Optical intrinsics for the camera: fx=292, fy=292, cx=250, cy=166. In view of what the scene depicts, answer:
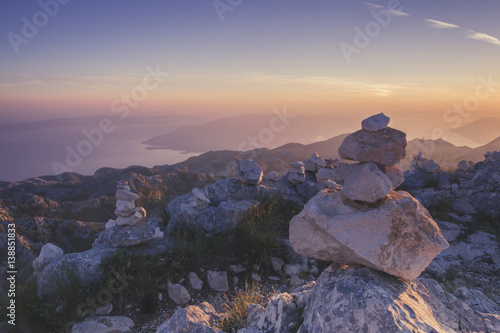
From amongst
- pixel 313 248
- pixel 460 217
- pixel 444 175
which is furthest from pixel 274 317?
pixel 444 175

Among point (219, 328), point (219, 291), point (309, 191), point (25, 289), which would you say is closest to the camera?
point (219, 328)

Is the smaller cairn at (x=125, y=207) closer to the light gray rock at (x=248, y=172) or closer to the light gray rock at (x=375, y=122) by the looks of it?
the light gray rock at (x=248, y=172)

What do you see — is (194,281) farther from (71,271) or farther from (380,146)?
(380,146)

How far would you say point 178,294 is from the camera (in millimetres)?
6281

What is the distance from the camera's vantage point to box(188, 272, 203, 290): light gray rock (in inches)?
264

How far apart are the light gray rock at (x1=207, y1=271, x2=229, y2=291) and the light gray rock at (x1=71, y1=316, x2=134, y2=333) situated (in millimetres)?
1868

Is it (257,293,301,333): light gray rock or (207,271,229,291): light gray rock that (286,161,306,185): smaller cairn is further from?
(257,293,301,333): light gray rock

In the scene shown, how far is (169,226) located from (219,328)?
4.17 metres

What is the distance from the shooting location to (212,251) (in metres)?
7.37

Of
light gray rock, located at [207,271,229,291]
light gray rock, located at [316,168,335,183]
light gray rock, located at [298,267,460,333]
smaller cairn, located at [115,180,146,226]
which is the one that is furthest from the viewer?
light gray rock, located at [316,168,335,183]

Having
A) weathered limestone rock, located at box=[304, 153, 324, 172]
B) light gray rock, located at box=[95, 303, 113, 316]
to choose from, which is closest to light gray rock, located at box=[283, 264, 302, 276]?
light gray rock, located at box=[95, 303, 113, 316]

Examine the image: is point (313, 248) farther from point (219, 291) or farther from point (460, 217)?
point (460, 217)

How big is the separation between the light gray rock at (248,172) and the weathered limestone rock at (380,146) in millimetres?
6060

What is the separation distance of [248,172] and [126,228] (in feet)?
14.4
